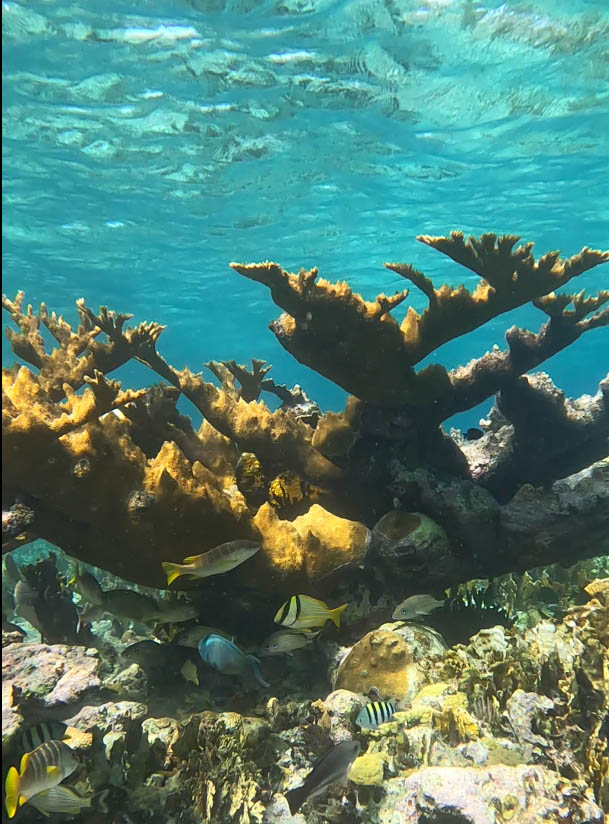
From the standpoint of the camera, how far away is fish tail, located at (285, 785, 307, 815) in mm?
2828

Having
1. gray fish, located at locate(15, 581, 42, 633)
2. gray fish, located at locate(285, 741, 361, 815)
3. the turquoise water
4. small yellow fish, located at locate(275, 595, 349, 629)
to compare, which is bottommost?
gray fish, located at locate(285, 741, 361, 815)

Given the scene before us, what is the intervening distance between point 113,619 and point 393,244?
21103 millimetres

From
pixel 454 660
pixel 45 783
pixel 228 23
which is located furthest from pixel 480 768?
pixel 228 23

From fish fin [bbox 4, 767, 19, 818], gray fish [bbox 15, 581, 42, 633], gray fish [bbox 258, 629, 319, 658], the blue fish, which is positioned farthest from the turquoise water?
fish fin [bbox 4, 767, 19, 818]

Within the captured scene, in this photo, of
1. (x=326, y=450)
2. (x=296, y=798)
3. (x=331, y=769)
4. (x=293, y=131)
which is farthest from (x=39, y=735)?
(x=293, y=131)

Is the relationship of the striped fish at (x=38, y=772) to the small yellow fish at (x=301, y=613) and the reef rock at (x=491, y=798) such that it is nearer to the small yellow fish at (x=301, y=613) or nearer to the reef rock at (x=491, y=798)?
the small yellow fish at (x=301, y=613)

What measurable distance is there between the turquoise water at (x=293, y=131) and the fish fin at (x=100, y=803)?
13.1 meters

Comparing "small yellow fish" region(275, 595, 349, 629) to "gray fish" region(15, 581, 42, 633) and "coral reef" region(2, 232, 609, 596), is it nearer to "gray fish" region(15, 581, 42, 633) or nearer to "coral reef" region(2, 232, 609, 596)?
"coral reef" region(2, 232, 609, 596)

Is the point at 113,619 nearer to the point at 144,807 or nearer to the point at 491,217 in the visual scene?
the point at 144,807

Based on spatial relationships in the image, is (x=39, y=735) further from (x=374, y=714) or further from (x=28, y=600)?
(x=28, y=600)

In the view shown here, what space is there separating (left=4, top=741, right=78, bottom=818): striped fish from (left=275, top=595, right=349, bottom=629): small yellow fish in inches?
58.5

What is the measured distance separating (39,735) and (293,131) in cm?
1600

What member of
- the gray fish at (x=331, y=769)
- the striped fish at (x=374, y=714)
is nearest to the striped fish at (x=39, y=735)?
the gray fish at (x=331, y=769)

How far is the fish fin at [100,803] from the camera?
113 inches
